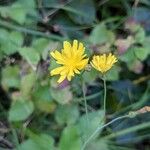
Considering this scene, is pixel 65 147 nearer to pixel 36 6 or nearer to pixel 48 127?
pixel 48 127

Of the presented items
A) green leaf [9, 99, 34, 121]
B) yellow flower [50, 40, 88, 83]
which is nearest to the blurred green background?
green leaf [9, 99, 34, 121]

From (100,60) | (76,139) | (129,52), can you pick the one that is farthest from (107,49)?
(100,60)

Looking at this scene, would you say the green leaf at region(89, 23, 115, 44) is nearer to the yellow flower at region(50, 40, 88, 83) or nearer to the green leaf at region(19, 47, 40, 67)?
the green leaf at region(19, 47, 40, 67)

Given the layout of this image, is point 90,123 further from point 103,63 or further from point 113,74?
point 103,63

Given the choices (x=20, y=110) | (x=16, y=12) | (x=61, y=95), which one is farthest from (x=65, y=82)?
(x=16, y=12)

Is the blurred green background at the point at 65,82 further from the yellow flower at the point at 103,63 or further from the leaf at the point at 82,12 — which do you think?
the yellow flower at the point at 103,63
